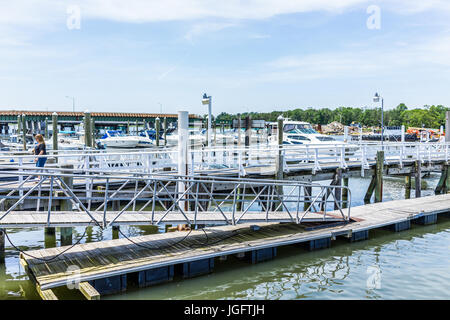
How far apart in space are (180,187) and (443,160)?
18.2 metres

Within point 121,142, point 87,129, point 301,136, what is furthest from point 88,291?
point 121,142

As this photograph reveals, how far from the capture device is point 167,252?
1011 cm

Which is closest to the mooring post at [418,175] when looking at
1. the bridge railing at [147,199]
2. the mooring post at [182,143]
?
the bridge railing at [147,199]

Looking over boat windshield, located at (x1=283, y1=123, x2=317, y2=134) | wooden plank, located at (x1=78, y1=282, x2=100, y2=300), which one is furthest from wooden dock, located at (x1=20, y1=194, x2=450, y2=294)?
boat windshield, located at (x1=283, y1=123, x2=317, y2=134)

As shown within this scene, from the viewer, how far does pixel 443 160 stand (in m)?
23.9

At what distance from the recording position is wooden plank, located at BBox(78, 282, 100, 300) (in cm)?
784

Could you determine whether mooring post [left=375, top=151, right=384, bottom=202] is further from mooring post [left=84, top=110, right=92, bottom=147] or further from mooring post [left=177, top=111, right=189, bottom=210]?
mooring post [left=84, top=110, right=92, bottom=147]

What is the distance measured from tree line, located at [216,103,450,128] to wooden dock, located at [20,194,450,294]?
89633 millimetres

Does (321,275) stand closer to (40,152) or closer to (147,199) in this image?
(147,199)

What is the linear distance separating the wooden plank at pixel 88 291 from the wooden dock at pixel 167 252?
5.3 inches

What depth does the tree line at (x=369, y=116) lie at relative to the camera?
120 metres
